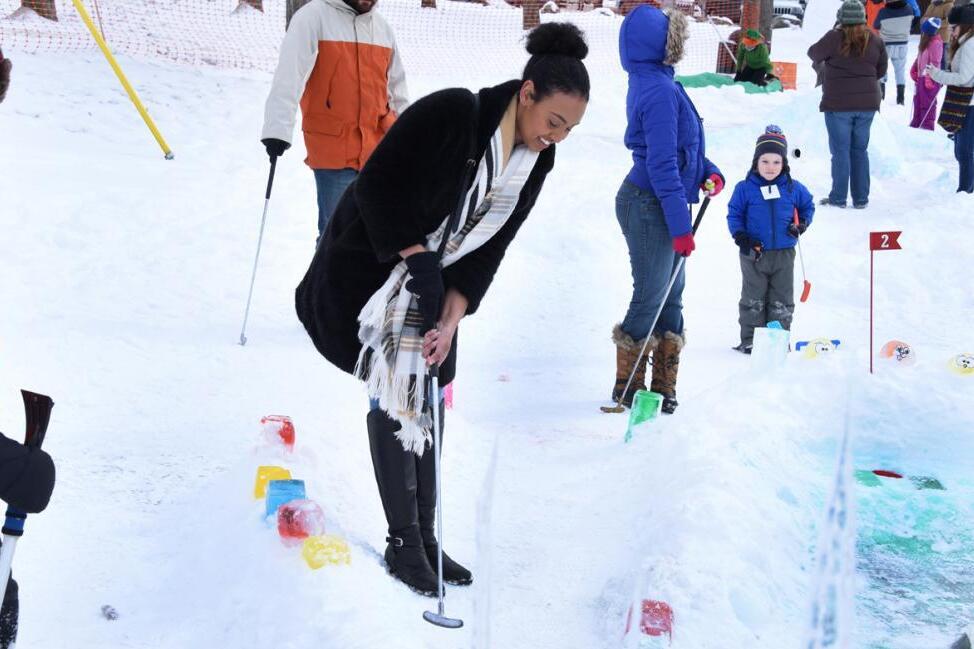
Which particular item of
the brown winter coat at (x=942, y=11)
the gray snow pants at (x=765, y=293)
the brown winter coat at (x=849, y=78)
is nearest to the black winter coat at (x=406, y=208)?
the gray snow pants at (x=765, y=293)

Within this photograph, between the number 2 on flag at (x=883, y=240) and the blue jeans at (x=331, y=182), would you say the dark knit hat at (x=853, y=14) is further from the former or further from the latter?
the blue jeans at (x=331, y=182)

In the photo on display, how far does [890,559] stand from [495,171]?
7.13 feet

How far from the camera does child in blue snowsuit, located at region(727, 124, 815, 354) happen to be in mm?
6715

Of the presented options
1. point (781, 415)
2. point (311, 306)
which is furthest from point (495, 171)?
point (781, 415)

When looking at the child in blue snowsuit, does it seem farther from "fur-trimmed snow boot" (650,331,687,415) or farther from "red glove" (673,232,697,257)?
"red glove" (673,232,697,257)

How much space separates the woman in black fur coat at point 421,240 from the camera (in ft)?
9.40

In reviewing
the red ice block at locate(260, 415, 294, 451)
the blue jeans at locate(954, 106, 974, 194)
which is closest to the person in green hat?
the blue jeans at locate(954, 106, 974, 194)

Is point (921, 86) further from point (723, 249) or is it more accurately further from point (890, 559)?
point (890, 559)

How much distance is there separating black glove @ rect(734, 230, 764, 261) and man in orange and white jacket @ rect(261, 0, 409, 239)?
8.22 ft

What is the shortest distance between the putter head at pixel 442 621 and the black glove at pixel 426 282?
0.83 meters

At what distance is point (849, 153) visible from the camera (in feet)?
33.1

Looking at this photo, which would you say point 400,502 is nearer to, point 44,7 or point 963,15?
point 963,15

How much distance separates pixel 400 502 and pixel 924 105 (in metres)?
13.3

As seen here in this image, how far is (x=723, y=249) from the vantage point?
9094 millimetres
